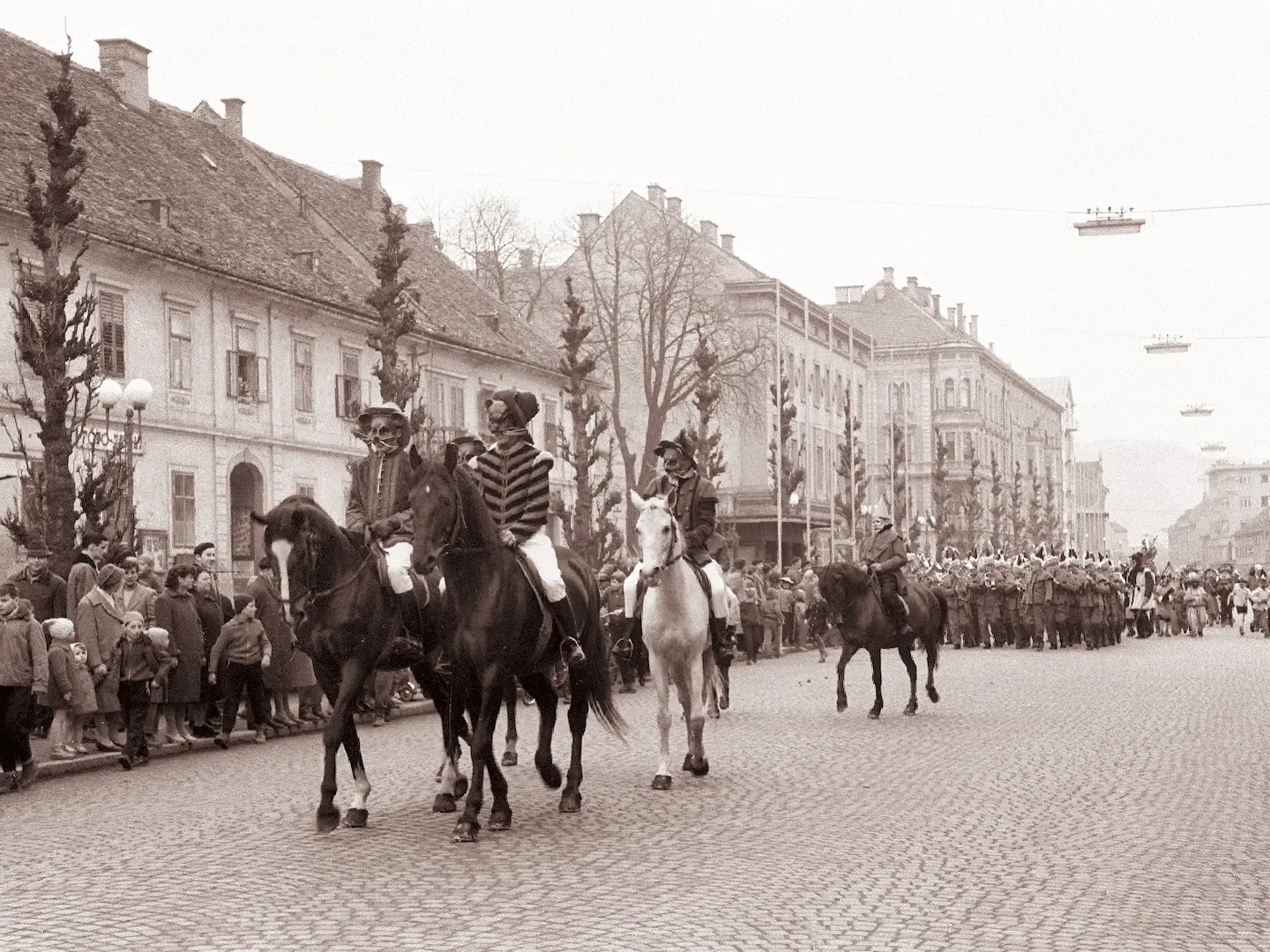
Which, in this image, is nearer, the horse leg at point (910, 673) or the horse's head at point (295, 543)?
the horse's head at point (295, 543)

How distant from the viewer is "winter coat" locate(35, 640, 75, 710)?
51.7 ft

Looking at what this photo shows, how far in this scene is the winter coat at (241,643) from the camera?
60.2 feet

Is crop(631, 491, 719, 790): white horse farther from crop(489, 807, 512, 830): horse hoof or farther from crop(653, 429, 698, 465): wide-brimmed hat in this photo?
crop(489, 807, 512, 830): horse hoof

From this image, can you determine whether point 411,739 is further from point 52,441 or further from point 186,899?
point 186,899

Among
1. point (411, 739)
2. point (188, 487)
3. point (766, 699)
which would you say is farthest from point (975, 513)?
point (411, 739)

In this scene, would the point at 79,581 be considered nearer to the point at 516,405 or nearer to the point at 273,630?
the point at 273,630

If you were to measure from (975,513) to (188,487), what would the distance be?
2387 inches

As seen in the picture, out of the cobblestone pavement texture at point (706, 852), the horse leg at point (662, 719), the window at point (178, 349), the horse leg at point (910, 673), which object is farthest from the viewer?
the window at point (178, 349)

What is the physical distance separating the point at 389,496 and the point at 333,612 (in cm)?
101

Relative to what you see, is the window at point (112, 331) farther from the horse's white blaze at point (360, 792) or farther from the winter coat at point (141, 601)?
the horse's white blaze at point (360, 792)

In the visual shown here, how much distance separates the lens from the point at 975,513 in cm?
9231

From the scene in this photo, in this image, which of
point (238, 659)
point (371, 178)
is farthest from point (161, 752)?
point (371, 178)

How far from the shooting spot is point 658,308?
62000mm

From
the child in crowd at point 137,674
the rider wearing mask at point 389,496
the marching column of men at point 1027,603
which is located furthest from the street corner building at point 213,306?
the rider wearing mask at point 389,496
